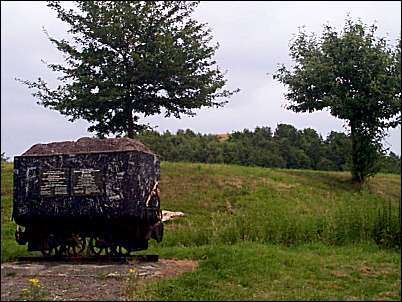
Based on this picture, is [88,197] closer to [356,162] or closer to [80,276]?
[80,276]

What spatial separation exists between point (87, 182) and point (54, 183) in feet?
Answer: 1.97

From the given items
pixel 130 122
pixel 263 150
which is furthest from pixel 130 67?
pixel 263 150

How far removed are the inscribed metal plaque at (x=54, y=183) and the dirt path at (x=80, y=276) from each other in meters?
1.13

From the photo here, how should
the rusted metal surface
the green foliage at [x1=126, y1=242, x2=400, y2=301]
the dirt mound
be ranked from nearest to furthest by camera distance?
the green foliage at [x1=126, y1=242, x2=400, y2=301], the rusted metal surface, the dirt mound

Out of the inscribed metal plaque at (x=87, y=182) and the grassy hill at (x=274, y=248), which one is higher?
the inscribed metal plaque at (x=87, y=182)

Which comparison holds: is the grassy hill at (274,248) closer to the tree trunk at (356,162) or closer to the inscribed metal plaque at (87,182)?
the inscribed metal plaque at (87,182)

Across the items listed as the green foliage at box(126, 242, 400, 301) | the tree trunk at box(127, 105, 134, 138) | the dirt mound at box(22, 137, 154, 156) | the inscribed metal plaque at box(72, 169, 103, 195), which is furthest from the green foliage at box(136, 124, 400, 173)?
the green foliage at box(126, 242, 400, 301)

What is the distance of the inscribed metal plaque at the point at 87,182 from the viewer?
10648 mm

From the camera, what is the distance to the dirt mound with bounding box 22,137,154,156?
427 inches

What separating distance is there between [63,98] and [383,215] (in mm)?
13931

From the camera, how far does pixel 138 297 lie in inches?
297

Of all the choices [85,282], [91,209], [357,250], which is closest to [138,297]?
[85,282]

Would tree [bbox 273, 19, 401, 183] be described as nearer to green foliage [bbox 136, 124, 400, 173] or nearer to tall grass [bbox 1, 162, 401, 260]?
tall grass [bbox 1, 162, 401, 260]

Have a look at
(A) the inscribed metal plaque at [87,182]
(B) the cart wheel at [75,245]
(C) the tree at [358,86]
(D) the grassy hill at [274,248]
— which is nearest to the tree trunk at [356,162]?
(C) the tree at [358,86]
